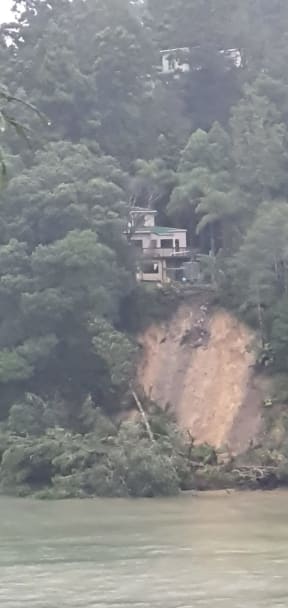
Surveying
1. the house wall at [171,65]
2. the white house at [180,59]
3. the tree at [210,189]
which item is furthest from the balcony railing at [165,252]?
the house wall at [171,65]

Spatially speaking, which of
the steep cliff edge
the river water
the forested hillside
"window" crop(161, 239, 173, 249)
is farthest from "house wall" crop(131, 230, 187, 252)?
the river water

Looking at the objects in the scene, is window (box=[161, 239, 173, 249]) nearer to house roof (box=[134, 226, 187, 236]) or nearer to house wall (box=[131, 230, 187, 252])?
house wall (box=[131, 230, 187, 252])

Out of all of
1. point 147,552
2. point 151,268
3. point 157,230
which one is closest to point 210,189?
point 157,230

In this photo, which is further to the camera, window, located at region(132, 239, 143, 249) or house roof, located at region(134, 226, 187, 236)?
house roof, located at region(134, 226, 187, 236)

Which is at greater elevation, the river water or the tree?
the tree

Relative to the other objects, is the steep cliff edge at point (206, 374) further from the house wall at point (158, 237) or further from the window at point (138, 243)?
the house wall at point (158, 237)
